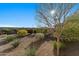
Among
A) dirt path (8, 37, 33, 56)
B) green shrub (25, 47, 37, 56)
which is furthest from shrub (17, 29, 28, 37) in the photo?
green shrub (25, 47, 37, 56)

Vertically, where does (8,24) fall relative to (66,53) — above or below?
above

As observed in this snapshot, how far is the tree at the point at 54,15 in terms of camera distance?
256 centimetres

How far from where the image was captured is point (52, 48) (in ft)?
8.43


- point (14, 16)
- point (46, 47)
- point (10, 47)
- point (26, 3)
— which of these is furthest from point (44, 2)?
point (10, 47)

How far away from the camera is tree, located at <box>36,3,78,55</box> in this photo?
2.56m

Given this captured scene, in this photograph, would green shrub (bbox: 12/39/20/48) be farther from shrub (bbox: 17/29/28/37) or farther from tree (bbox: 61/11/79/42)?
tree (bbox: 61/11/79/42)

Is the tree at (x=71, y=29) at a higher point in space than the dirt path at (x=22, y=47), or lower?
higher

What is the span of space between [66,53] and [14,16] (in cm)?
88

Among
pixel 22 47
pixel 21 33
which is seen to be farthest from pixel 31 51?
pixel 21 33

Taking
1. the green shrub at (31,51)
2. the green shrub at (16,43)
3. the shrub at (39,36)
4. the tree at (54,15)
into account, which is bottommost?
the green shrub at (31,51)

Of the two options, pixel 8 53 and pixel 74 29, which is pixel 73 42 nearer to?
pixel 74 29

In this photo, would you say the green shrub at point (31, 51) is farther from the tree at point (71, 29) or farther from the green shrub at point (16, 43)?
the tree at point (71, 29)

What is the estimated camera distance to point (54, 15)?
2586 mm

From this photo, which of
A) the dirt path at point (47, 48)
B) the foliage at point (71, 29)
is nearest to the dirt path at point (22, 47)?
the dirt path at point (47, 48)
